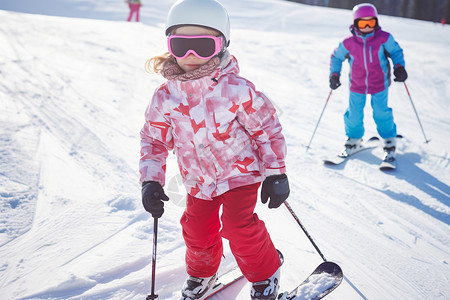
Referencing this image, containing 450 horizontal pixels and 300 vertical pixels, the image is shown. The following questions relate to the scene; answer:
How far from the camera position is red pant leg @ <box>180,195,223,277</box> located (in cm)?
178

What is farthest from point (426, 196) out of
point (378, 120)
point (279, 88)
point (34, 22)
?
point (34, 22)

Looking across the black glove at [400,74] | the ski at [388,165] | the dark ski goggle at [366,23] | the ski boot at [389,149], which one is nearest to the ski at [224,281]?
the ski at [388,165]

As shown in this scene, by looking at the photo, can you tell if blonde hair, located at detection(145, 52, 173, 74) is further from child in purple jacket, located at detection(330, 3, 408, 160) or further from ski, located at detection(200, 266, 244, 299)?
child in purple jacket, located at detection(330, 3, 408, 160)

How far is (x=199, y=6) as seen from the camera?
1.62 metres

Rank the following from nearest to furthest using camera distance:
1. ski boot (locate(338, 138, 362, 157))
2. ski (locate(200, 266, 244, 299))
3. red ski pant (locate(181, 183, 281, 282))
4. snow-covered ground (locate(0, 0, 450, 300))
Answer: red ski pant (locate(181, 183, 281, 282))
ski (locate(200, 266, 244, 299))
snow-covered ground (locate(0, 0, 450, 300))
ski boot (locate(338, 138, 362, 157))

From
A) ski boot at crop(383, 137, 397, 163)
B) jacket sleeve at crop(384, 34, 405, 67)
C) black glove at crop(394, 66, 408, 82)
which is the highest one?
jacket sleeve at crop(384, 34, 405, 67)

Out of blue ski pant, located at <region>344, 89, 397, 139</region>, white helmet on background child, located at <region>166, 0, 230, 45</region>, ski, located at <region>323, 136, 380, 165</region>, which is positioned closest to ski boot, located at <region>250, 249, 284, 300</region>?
white helmet on background child, located at <region>166, 0, 230, 45</region>

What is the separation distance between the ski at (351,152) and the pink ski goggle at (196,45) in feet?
8.00

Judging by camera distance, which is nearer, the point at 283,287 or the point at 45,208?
the point at 283,287

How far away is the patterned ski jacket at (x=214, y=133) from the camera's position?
5.44 ft

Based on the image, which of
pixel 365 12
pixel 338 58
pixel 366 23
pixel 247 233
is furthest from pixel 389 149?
pixel 247 233

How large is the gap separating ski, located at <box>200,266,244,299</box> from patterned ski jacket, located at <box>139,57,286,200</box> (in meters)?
0.63

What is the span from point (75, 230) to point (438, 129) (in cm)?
454

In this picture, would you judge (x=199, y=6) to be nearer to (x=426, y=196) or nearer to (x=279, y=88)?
(x=426, y=196)
